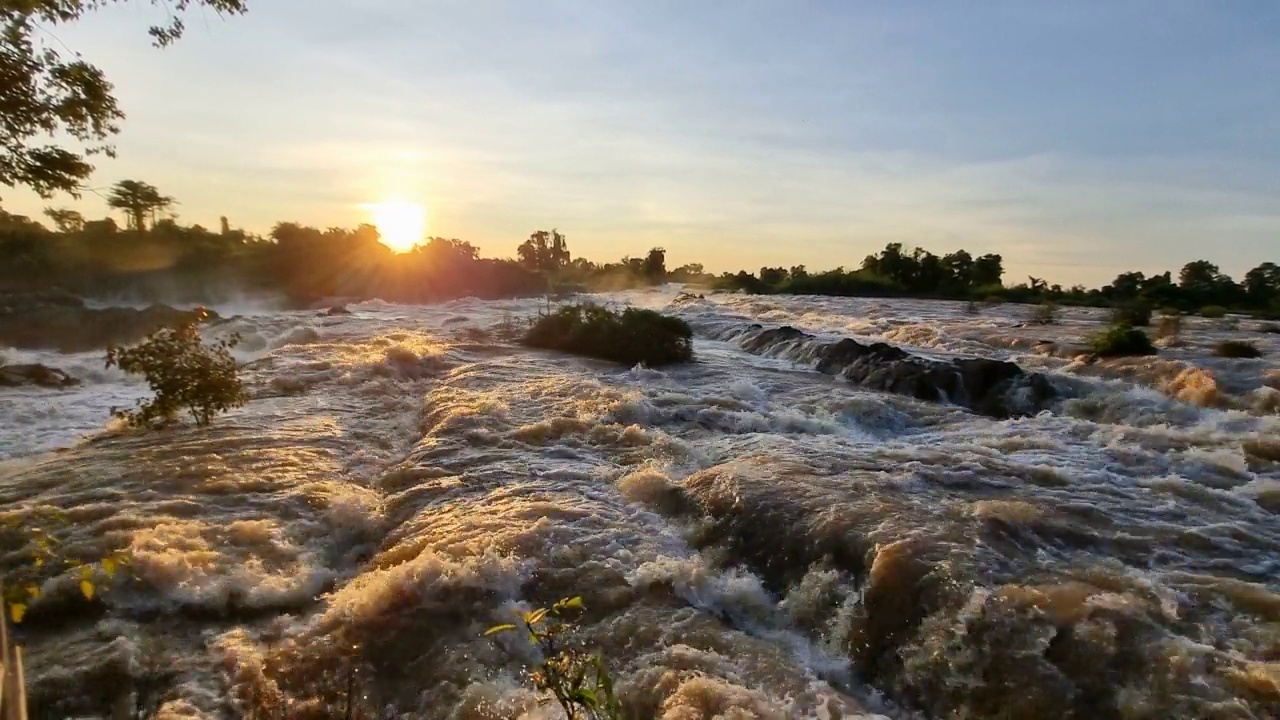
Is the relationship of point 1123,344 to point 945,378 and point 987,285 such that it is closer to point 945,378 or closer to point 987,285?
point 945,378

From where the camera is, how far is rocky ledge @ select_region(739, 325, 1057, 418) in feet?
43.6

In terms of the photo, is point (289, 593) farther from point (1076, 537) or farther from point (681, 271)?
point (681, 271)

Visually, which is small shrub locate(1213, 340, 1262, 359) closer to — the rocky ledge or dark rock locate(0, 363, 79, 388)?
the rocky ledge

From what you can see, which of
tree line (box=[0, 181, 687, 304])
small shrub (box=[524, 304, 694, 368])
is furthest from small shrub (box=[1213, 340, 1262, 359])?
tree line (box=[0, 181, 687, 304])

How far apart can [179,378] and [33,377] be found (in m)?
9.17

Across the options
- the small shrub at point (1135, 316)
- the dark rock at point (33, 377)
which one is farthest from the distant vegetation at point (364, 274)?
the dark rock at point (33, 377)

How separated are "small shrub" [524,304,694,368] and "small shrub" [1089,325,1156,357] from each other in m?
9.30

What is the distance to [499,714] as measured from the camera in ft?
15.3

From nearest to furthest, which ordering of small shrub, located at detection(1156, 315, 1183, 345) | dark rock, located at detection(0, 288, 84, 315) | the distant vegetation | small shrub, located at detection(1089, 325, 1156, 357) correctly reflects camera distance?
1. small shrub, located at detection(1089, 325, 1156, 357)
2. small shrub, located at detection(1156, 315, 1183, 345)
3. dark rock, located at detection(0, 288, 84, 315)
4. the distant vegetation

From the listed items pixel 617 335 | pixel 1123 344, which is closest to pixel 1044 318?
pixel 1123 344

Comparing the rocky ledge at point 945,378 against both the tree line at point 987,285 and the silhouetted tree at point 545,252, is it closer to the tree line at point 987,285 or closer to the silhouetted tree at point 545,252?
the tree line at point 987,285

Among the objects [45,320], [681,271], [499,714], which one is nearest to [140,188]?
[45,320]

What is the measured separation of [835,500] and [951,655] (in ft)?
8.74

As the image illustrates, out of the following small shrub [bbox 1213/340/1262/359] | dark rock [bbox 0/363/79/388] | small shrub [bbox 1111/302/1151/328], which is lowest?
dark rock [bbox 0/363/79/388]
